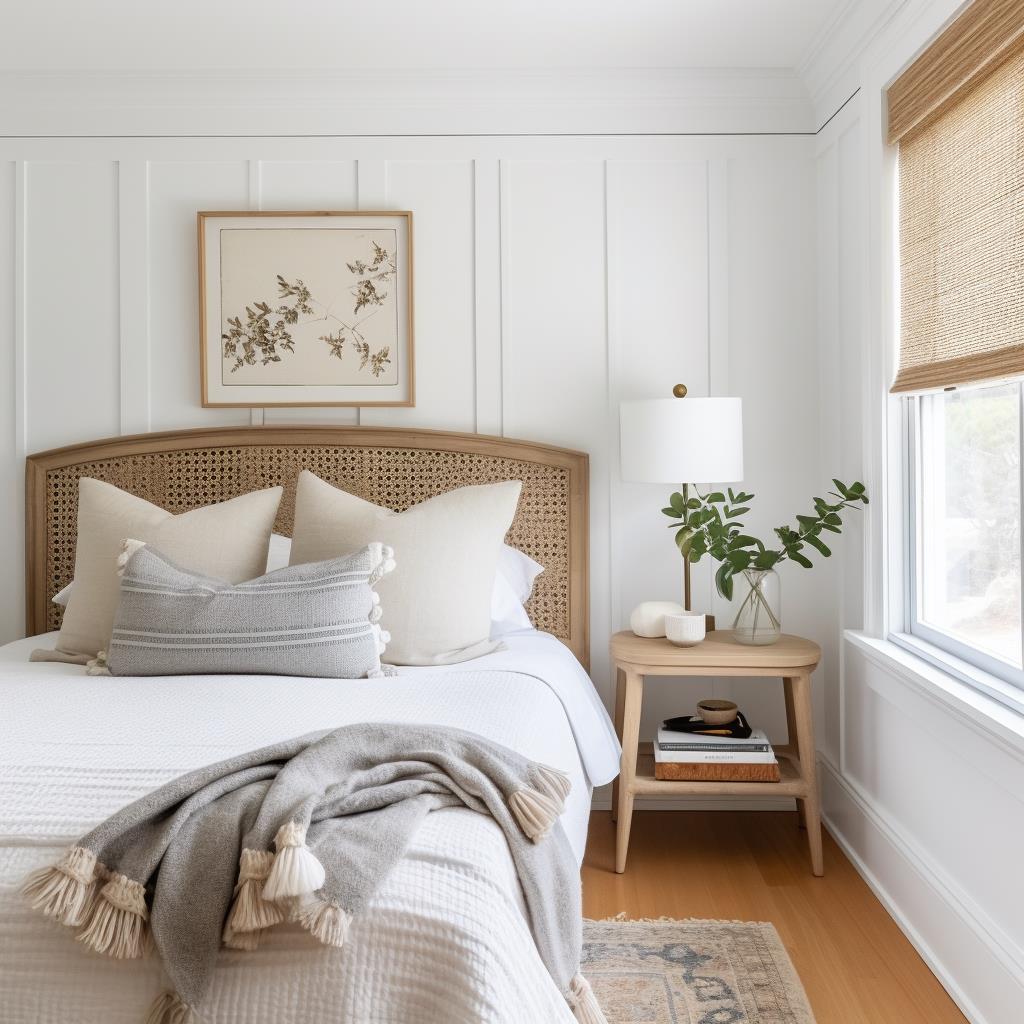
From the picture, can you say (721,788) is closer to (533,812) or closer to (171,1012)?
(533,812)

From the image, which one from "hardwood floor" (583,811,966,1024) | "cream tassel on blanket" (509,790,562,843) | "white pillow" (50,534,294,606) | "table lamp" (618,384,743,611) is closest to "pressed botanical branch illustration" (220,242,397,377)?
"white pillow" (50,534,294,606)

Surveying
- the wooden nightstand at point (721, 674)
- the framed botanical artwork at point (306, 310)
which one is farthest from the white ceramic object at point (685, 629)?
the framed botanical artwork at point (306, 310)

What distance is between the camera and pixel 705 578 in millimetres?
3322

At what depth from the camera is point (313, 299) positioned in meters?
3.30

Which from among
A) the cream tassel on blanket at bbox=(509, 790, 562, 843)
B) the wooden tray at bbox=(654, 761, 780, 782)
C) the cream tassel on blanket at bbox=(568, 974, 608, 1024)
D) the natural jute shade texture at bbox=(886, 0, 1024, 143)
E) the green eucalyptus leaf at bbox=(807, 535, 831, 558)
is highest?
the natural jute shade texture at bbox=(886, 0, 1024, 143)

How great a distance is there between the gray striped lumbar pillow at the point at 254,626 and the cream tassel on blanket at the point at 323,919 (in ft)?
3.76

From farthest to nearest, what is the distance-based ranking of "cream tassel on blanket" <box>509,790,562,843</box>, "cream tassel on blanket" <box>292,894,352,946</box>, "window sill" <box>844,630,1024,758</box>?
"window sill" <box>844,630,1024,758</box>
"cream tassel on blanket" <box>509,790,562,843</box>
"cream tassel on blanket" <box>292,894,352,946</box>

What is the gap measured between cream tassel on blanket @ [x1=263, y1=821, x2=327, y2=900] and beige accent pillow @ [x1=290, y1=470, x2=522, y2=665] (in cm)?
129

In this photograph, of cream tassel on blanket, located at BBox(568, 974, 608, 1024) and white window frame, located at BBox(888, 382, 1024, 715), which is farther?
white window frame, located at BBox(888, 382, 1024, 715)

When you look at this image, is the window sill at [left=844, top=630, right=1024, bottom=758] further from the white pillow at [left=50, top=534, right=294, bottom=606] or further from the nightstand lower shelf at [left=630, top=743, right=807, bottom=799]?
the white pillow at [left=50, top=534, right=294, bottom=606]

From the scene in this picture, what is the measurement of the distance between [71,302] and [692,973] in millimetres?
2876

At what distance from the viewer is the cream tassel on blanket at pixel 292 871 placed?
49.7 inches

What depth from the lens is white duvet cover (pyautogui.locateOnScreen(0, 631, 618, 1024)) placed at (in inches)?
49.6

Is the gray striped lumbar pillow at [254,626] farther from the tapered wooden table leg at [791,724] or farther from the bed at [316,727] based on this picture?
the tapered wooden table leg at [791,724]
